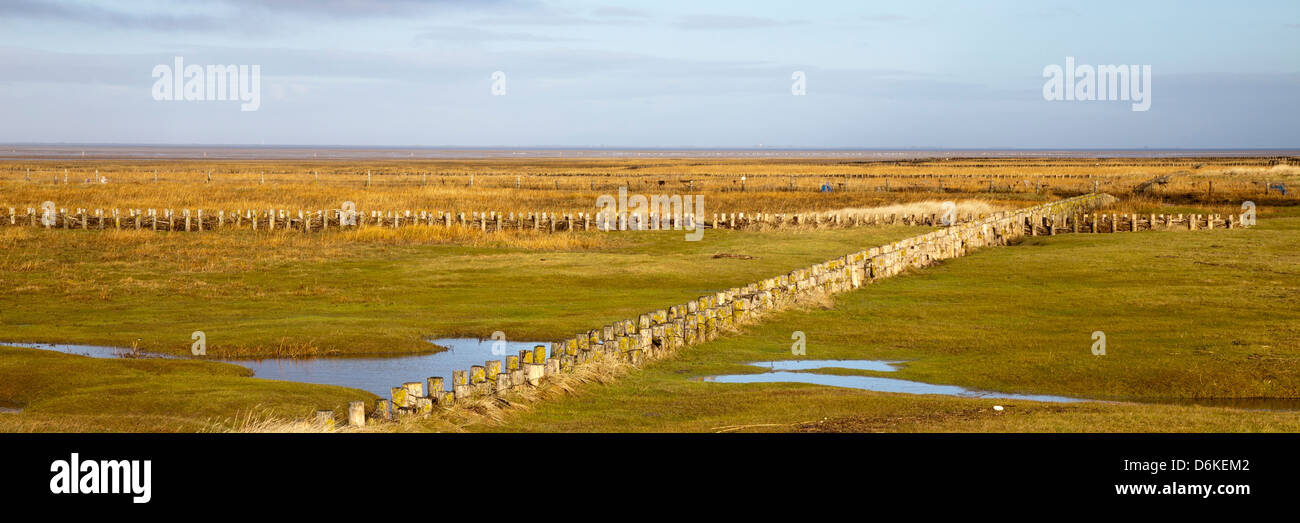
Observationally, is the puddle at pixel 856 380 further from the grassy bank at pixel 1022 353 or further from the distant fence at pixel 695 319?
the distant fence at pixel 695 319

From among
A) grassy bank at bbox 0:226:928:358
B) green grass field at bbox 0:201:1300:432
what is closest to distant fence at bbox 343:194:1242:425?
green grass field at bbox 0:201:1300:432

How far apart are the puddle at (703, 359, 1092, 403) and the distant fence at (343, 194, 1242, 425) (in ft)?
3.99

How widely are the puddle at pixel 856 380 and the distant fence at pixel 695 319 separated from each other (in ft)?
3.99

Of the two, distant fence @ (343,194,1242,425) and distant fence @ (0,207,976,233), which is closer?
distant fence @ (343,194,1242,425)

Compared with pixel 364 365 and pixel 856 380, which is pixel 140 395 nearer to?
pixel 364 365

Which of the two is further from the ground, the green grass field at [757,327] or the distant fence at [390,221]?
the distant fence at [390,221]

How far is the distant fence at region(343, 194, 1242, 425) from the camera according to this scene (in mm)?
11384

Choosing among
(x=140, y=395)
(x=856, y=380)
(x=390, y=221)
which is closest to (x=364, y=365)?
(x=140, y=395)

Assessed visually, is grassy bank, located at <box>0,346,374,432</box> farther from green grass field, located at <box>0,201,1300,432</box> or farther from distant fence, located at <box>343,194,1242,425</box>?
distant fence, located at <box>343,194,1242,425</box>

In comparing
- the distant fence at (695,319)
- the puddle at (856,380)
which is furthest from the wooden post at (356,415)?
the puddle at (856,380)

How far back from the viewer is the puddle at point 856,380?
13672 mm

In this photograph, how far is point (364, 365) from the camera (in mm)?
16266
